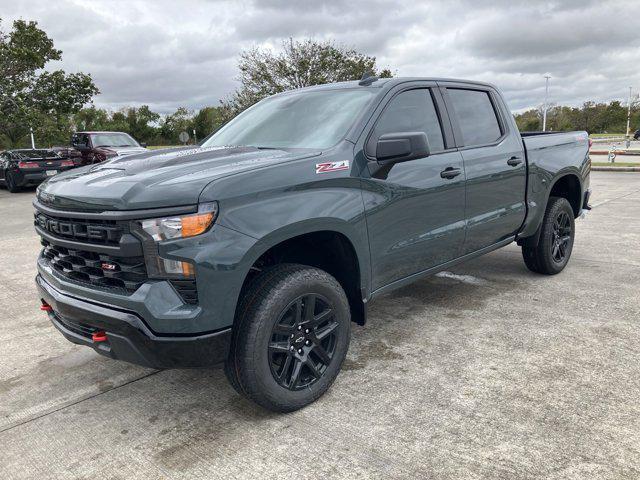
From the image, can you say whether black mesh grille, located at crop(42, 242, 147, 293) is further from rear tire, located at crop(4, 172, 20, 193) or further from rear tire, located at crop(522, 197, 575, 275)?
rear tire, located at crop(4, 172, 20, 193)

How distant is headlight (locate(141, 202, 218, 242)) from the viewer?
7.64 feet

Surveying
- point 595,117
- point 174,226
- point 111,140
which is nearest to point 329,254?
point 174,226

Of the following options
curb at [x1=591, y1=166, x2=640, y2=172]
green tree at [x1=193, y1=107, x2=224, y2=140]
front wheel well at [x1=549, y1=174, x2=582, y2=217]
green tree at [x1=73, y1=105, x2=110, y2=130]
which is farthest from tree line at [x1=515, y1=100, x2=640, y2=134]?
front wheel well at [x1=549, y1=174, x2=582, y2=217]

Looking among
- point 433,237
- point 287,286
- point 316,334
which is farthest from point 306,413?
point 433,237

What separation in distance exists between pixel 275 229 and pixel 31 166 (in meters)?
14.8

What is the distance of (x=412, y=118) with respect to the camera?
11.7 ft

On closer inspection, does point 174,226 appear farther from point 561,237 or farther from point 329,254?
point 561,237

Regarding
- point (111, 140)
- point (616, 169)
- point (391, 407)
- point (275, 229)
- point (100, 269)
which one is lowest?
point (391, 407)

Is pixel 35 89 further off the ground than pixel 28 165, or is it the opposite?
pixel 35 89

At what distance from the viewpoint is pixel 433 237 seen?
3.58 metres

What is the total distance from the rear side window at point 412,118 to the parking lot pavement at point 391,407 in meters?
1.42

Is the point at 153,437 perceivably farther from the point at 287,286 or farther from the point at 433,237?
the point at 433,237

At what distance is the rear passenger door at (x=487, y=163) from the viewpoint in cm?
391

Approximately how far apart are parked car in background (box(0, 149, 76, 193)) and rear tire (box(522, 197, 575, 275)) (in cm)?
1361
